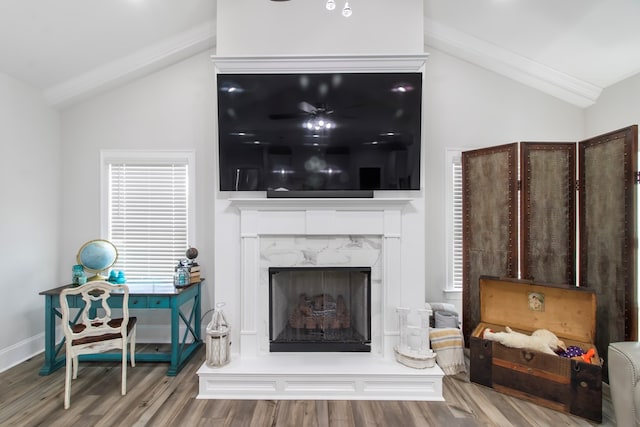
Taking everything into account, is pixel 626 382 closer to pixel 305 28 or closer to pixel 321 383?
pixel 321 383

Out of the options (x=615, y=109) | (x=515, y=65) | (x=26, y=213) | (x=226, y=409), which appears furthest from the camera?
(x=515, y=65)

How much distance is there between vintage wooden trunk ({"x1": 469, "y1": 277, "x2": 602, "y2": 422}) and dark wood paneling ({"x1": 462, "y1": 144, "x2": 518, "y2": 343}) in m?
0.21

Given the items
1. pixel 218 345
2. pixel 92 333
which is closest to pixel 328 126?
pixel 218 345

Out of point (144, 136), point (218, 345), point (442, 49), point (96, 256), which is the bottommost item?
point (218, 345)

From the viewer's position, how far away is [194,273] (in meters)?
3.31

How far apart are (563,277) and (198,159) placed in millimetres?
3808

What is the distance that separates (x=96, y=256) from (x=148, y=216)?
643 mm

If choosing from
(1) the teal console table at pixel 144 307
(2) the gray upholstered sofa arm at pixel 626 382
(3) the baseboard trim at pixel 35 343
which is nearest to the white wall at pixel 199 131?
(3) the baseboard trim at pixel 35 343

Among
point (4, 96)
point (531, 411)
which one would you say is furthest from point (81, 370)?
point (531, 411)

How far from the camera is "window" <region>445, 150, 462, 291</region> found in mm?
3502

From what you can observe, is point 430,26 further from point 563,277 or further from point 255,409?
point 255,409

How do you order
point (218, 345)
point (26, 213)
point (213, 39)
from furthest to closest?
1. point (213, 39)
2. point (26, 213)
3. point (218, 345)

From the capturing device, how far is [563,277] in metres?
2.83

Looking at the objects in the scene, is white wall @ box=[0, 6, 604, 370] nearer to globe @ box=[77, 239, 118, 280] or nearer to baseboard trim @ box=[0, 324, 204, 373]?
baseboard trim @ box=[0, 324, 204, 373]
